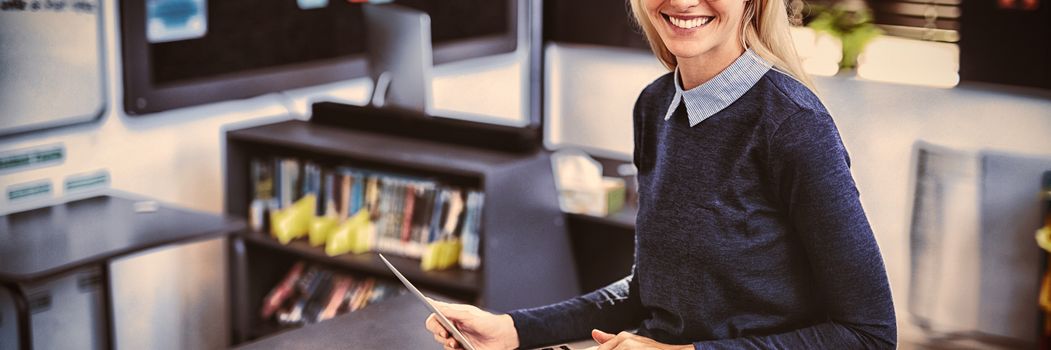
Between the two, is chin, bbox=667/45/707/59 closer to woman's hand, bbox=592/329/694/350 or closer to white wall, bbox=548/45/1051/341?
woman's hand, bbox=592/329/694/350

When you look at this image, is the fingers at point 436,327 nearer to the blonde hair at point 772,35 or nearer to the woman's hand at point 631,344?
the woman's hand at point 631,344

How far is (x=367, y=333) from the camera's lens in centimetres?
180

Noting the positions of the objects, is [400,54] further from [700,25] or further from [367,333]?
[700,25]

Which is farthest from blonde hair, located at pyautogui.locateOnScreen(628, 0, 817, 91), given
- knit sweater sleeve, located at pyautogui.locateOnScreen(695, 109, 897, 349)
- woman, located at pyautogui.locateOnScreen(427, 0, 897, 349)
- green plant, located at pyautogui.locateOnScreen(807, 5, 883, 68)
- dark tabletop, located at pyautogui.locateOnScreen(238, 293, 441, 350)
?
green plant, located at pyautogui.locateOnScreen(807, 5, 883, 68)

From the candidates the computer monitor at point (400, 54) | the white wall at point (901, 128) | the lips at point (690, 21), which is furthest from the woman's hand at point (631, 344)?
the white wall at point (901, 128)

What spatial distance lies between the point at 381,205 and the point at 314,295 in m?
0.47

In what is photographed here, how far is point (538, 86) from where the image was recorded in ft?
16.6

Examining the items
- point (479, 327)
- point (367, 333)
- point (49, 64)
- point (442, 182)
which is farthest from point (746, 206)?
point (49, 64)

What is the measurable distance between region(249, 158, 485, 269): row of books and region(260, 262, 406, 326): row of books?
0.58 feet

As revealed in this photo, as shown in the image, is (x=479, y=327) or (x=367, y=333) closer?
(x=479, y=327)

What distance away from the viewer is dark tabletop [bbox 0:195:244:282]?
2643 mm

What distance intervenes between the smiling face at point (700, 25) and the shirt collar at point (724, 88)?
27mm

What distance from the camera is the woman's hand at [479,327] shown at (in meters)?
1.60

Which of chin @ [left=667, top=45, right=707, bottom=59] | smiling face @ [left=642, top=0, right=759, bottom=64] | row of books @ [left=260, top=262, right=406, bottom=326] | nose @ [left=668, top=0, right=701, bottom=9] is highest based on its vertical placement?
nose @ [left=668, top=0, right=701, bottom=9]
